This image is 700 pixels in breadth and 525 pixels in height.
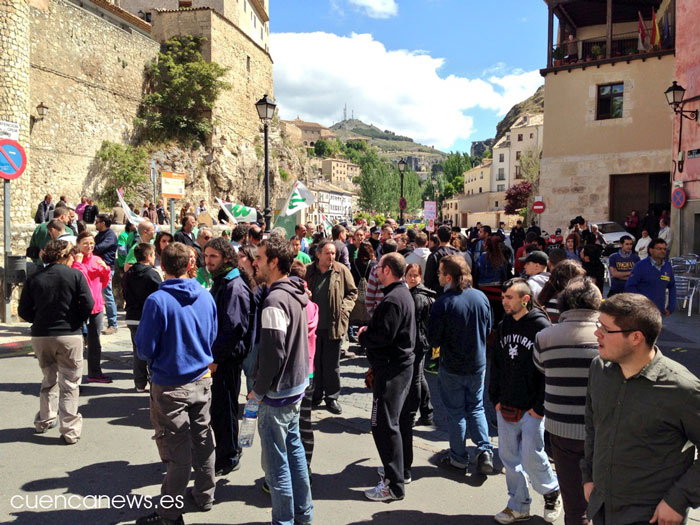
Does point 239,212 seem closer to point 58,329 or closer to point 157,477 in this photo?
point 58,329

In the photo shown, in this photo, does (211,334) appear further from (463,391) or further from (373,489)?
(463,391)

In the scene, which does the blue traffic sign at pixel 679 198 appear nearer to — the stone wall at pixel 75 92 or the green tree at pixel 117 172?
the green tree at pixel 117 172

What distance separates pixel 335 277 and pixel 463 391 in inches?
83.8

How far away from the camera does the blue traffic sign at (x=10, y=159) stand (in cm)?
900

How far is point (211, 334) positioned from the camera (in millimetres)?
3932

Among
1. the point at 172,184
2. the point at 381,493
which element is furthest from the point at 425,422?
the point at 172,184

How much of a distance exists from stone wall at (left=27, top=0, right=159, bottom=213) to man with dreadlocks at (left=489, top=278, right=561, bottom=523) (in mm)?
24824

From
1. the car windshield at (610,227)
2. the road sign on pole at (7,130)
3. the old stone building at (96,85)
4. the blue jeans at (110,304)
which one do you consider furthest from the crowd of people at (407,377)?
the car windshield at (610,227)

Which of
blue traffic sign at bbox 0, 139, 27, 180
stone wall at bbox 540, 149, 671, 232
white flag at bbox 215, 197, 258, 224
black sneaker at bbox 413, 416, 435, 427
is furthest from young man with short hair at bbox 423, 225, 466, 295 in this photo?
stone wall at bbox 540, 149, 671, 232

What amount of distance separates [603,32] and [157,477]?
28.8 m

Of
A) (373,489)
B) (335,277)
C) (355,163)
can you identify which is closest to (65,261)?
(335,277)

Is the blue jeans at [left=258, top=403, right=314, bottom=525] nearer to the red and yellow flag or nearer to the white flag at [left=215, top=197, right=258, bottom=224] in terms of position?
the white flag at [left=215, top=197, right=258, bottom=224]

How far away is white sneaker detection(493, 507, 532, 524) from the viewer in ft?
12.0

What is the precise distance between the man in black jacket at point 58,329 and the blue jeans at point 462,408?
342cm
